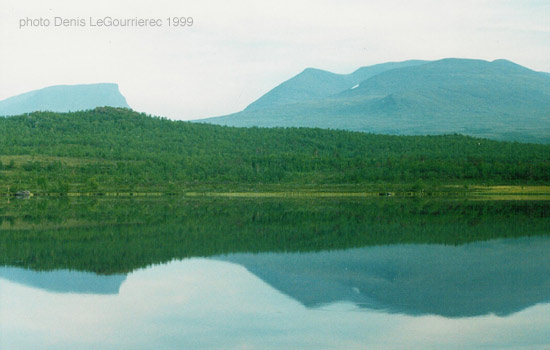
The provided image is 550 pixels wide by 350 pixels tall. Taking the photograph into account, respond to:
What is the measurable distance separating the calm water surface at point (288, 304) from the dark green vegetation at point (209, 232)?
2365 millimetres

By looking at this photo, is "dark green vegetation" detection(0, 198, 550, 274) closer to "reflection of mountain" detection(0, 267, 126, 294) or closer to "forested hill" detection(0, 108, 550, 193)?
"reflection of mountain" detection(0, 267, 126, 294)

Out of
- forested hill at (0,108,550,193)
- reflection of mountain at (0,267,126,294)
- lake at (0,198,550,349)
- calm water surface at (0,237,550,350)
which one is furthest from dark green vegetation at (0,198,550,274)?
forested hill at (0,108,550,193)

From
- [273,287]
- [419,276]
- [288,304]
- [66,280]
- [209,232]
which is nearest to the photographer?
[288,304]

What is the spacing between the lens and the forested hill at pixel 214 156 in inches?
3824

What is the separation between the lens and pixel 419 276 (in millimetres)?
21750

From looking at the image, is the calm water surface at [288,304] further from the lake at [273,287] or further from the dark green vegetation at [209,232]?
the dark green vegetation at [209,232]

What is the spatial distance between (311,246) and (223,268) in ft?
20.8

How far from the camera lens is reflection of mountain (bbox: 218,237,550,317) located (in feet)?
59.1

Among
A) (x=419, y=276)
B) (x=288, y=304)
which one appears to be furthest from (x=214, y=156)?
(x=288, y=304)

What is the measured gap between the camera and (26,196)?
3056 inches

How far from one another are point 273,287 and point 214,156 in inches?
3977

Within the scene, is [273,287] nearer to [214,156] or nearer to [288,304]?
[288,304]

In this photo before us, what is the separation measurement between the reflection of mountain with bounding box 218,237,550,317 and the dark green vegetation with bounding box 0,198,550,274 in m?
2.67

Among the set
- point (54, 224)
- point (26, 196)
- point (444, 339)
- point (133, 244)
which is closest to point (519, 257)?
point (444, 339)
